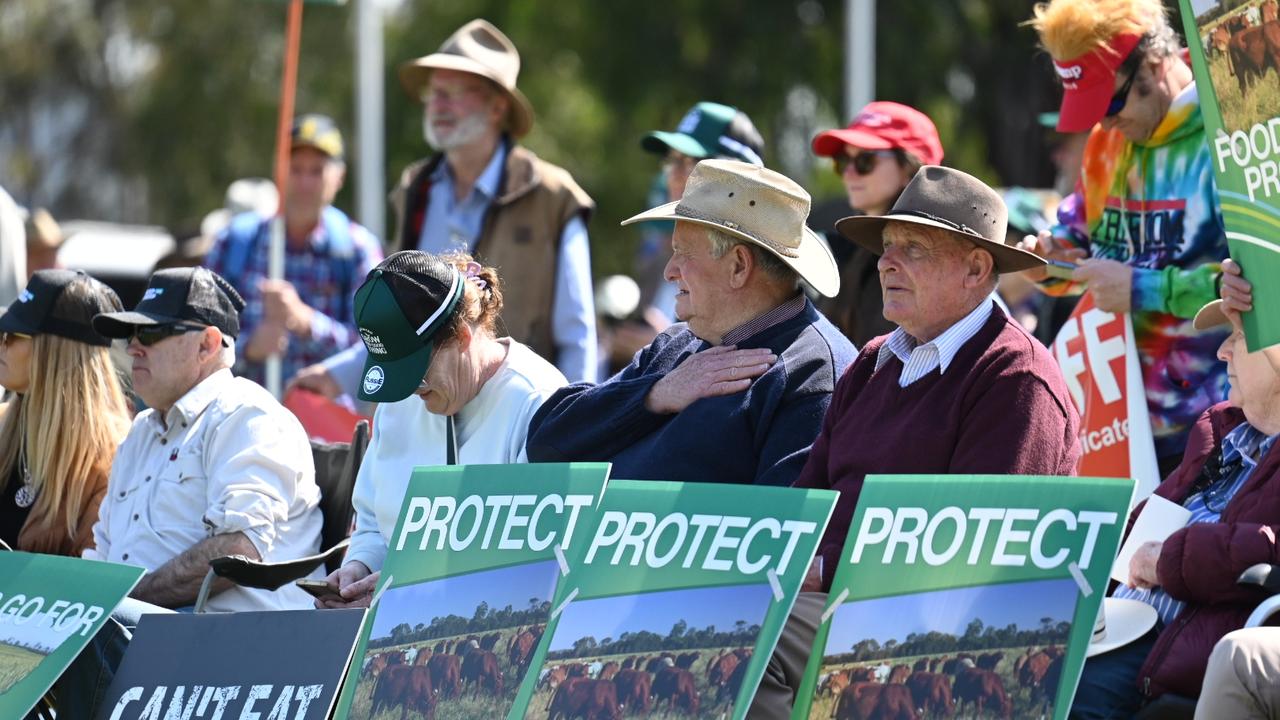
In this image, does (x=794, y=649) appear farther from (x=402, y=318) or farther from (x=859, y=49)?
(x=859, y=49)

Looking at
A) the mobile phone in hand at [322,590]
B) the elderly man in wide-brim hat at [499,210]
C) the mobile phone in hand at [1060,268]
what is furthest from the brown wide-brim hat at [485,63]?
the mobile phone in hand at [322,590]

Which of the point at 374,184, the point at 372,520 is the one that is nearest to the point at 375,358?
the point at 372,520

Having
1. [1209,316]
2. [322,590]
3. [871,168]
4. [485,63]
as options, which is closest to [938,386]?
[1209,316]

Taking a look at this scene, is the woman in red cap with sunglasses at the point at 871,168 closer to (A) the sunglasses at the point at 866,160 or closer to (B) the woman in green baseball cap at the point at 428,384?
(A) the sunglasses at the point at 866,160

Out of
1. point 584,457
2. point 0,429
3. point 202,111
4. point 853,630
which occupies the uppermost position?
point 853,630

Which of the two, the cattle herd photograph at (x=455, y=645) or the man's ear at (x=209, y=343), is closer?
the cattle herd photograph at (x=455, y=645)

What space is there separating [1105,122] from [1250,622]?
205 centimetres

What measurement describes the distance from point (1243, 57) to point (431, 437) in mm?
2458

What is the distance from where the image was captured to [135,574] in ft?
15.5

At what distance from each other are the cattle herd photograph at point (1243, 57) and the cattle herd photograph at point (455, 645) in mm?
1715

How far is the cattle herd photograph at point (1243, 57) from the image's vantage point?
144 inches

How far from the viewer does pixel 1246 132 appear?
3.76 m

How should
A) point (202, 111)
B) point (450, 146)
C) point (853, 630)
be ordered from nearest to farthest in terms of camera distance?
point (853, 630)
point (450, 146)
point (202, 111)

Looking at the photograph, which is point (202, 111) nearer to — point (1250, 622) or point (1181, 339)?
point (1181, 339)
